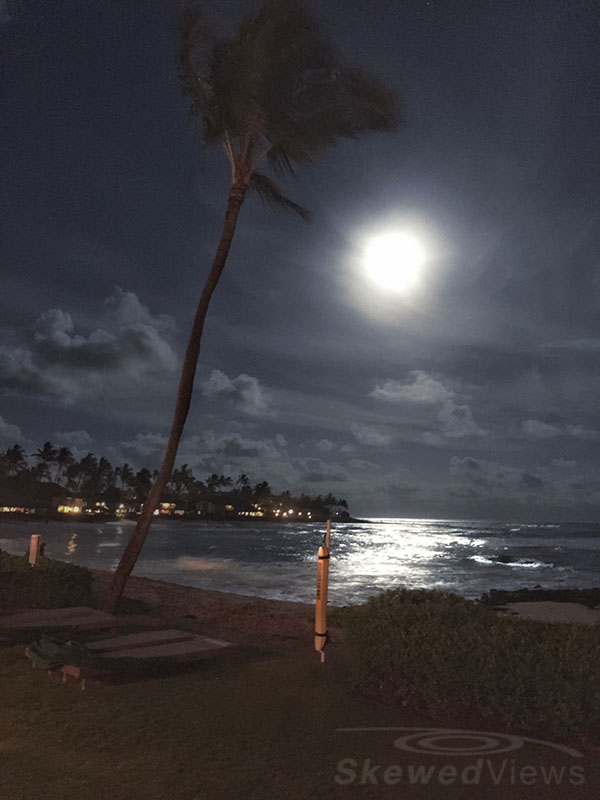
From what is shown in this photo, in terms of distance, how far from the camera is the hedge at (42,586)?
39.0 feet

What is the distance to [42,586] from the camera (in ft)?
39.4

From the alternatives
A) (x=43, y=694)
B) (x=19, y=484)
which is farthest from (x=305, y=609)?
(x=19, y=484)

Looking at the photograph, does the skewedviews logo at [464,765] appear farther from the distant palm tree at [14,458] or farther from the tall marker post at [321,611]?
the distant palm tree at [14,458]

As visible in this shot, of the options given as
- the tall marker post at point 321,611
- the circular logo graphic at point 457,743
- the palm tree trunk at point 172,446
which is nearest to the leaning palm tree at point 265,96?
the palm tree trunk at point 172,446

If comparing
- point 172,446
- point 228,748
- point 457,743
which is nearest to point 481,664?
point 457,743

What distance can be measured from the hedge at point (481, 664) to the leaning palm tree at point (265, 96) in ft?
21.3

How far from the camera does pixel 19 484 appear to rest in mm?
150000

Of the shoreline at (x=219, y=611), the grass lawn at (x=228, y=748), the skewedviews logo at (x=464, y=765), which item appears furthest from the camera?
the shoreline at (x=219, y=611)

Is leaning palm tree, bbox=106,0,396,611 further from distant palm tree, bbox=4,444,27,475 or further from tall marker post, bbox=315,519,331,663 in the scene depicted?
distant palm tree, bbox=4,444,27,475

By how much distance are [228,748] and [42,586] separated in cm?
778

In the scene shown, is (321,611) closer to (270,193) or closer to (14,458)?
(270,193)

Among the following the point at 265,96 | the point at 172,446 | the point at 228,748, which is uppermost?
the point at 265,96

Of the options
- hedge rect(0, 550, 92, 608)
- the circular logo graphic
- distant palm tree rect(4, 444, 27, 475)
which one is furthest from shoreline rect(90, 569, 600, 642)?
distant palm tree rect(4, 444, 27, 475)

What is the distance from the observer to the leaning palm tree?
11906 mm
